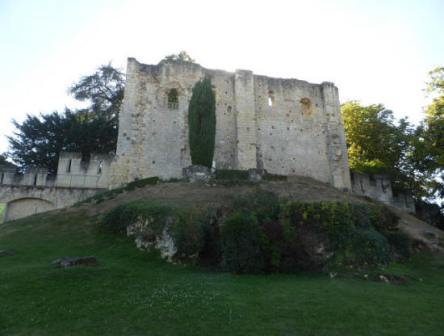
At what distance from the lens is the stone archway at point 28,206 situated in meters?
19.8

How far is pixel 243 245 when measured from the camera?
955 centimetres

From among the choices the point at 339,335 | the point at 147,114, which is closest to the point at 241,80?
the point at 147,114

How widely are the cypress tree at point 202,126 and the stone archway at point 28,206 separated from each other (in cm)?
890

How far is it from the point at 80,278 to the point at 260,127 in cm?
1803

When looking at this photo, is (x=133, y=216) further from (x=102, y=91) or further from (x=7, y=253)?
(x=102, y=91)

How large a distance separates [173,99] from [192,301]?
17.8 meters

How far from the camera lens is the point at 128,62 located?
2259cm

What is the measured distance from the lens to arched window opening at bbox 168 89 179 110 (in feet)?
74.5

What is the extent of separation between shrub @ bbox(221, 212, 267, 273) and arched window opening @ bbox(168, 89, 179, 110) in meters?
14.2

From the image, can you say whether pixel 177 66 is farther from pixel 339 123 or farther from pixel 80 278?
pixel 80 278

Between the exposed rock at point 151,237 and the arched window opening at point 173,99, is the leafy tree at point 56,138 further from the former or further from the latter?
the exposed rock at point 151,237

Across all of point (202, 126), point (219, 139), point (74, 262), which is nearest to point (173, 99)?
point (219, 139)

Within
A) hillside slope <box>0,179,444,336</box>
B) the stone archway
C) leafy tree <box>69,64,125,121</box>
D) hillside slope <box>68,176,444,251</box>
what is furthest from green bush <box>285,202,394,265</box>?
leafy tree <box>69,64,125,121</box>

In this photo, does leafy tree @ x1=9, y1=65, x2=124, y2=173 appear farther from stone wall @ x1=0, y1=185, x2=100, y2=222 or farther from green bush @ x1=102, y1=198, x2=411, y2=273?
green bush @ x1=102, y1=198, x2=411, y2=273
